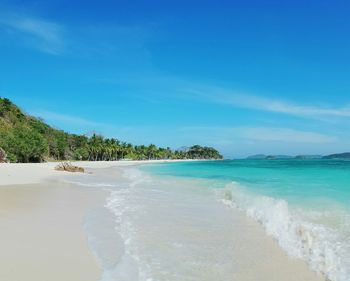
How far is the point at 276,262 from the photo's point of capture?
676 cm

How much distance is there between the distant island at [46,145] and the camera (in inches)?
2327

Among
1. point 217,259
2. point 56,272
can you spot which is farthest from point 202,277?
point 56,272

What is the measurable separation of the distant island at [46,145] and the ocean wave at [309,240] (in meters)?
46.0

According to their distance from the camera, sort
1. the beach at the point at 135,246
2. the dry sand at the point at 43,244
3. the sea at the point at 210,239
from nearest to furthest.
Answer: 1. the dry sand at the point at 43,244
2. the beach at the point at 135,246
3. the sea at the point at 210,239

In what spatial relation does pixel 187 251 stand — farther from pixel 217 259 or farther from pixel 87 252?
pixel 87 252

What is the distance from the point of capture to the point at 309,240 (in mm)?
8320

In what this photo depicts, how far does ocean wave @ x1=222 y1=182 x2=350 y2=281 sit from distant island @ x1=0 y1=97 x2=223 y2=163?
151ft

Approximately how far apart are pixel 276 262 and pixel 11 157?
54610mm

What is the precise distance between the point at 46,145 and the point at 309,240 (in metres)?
64.4

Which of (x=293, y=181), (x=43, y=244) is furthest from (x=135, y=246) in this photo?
(x=293, y=181)

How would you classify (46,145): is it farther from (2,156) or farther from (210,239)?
(210,239)

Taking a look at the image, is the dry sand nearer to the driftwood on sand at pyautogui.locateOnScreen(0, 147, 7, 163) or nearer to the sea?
the sea

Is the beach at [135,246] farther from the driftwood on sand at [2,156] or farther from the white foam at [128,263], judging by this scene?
the driftwood on sand at [2,156]

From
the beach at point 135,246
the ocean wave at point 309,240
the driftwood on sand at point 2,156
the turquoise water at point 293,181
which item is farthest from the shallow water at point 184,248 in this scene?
the driftwood on sand at point 2,156
